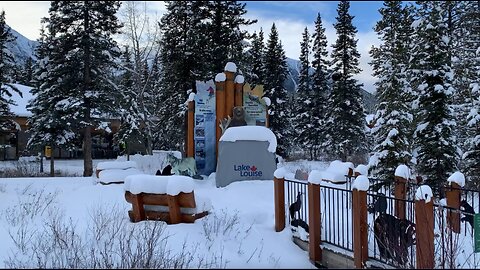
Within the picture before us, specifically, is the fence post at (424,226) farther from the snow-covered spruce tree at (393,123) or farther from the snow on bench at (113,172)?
the snow on bench at (113,172)

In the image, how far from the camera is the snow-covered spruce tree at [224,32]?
26.0 meters

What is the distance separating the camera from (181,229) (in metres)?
7.68

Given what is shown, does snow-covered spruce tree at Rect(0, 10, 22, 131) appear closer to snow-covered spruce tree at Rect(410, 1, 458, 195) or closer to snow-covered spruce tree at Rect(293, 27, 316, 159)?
snow-covered spruce tree at Rect(410, 1, 458, 195)

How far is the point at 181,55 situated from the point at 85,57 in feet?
19.4

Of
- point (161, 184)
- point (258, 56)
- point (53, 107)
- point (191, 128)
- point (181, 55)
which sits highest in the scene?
point (258, 56)

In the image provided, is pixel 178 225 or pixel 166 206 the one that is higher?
pixel 166 206

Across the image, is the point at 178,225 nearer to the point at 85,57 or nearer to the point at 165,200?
the point at 165,200

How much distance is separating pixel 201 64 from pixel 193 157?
1003 centimetres

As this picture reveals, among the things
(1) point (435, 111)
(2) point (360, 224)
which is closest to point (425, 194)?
(2) point (360, 224)

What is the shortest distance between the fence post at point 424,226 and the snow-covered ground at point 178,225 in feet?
4.72

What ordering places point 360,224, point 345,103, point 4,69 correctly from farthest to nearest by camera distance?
point 345,103 → point 4,69 → point 360,224

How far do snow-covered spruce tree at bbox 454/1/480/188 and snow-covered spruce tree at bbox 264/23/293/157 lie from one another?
15.5 meters

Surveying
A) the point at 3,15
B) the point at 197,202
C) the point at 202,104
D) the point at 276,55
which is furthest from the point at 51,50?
the point at 276,55

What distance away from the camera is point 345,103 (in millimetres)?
33562
